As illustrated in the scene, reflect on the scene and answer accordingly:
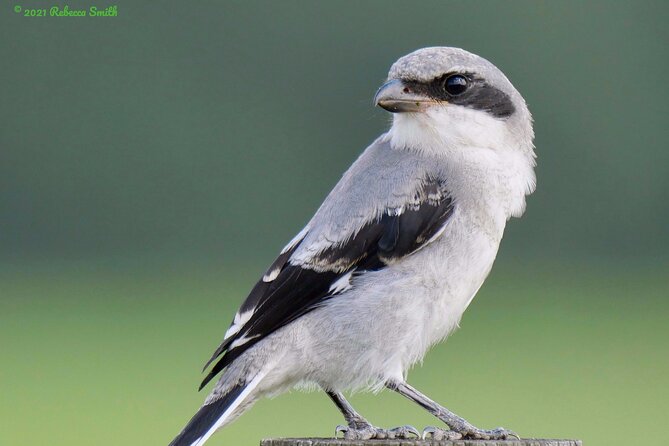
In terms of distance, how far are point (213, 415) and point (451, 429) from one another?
0.97 metres

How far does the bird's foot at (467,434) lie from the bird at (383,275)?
0.4 inches

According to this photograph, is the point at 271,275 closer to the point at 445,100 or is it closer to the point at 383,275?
the point at 383,275

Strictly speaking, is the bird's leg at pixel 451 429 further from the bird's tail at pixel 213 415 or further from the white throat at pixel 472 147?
the white throat at pixel 472 147

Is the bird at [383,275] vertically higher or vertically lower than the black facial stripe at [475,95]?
lower

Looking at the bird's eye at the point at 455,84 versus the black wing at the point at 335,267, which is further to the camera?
the bird's eye at the point at 455,84

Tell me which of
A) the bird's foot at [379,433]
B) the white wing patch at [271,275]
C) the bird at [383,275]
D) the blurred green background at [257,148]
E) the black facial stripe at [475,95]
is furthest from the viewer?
the blurred green background at [257,148]

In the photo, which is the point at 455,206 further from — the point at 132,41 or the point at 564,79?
the point at 132,41

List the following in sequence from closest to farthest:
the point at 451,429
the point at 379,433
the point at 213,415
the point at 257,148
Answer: the point at 379,433 → the point at 213,415 → the point at 451,429 → the point at 257,148

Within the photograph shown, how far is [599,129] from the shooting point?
19766mm

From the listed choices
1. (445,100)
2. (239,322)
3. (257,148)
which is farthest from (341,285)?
(257,148)

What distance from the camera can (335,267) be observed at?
550 cm

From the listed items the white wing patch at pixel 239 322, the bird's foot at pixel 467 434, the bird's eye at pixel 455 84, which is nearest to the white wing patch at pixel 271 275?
the white wing patch at pixel 239 322

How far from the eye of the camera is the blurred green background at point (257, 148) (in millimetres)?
16672

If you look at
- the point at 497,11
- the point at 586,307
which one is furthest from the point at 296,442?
the point at 497,11
